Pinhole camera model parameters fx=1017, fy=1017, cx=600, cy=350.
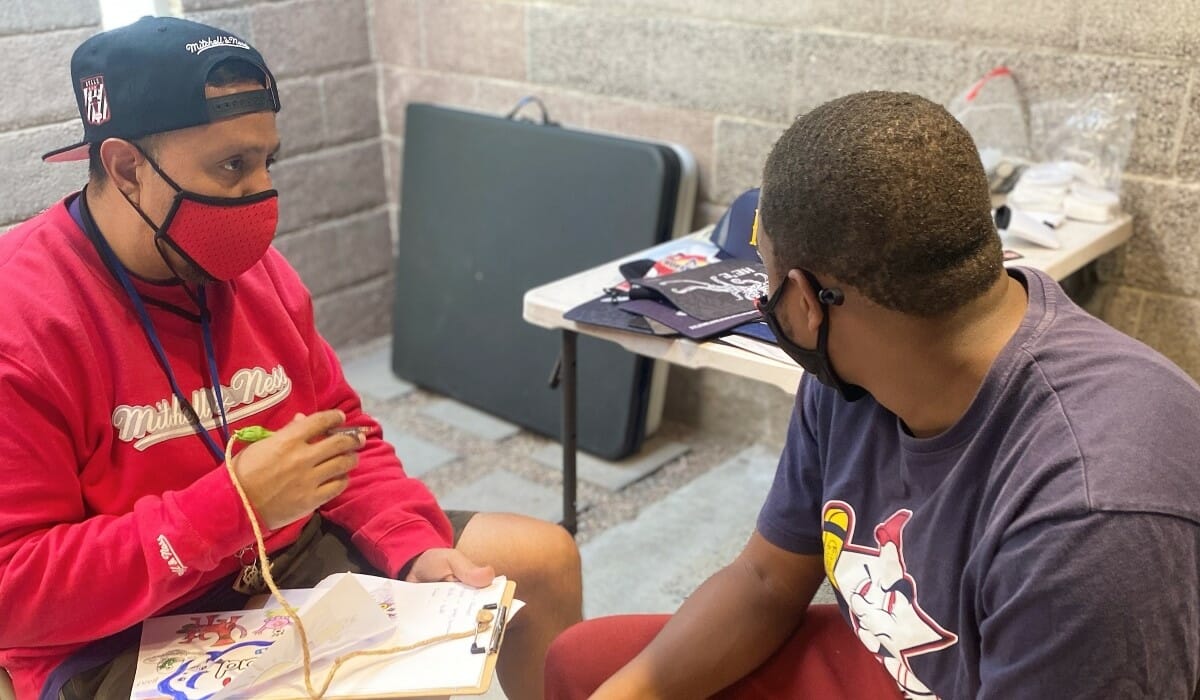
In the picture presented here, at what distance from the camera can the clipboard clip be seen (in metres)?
1.14

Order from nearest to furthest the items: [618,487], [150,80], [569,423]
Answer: [150,80], [569,423], [618,487]

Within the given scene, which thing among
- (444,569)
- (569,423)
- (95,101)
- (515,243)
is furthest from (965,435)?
(515,243)

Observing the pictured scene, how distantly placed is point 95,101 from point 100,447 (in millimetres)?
400

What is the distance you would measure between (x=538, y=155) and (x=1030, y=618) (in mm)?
2119

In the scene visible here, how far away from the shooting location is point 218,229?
1225mm

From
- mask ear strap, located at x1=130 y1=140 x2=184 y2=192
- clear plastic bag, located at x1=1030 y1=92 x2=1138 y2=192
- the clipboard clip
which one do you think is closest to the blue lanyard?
mask ear strap, located at x1=130 y1=140 x2=184 y2=192

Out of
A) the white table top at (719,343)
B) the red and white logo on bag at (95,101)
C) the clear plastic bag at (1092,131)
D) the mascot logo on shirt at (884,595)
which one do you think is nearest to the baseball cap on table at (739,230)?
the white table top at (719,343)

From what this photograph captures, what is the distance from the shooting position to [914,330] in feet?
2.98

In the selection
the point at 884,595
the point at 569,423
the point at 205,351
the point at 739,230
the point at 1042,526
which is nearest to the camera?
the point at 1042,526

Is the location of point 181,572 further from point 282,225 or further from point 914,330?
point 282,225

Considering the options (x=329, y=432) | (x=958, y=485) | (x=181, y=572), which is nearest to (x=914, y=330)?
(x=958, y=485)

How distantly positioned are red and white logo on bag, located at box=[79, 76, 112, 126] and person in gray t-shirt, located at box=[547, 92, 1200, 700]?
77 centimetres

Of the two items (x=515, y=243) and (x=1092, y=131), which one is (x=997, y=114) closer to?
(x=1092, y=131)

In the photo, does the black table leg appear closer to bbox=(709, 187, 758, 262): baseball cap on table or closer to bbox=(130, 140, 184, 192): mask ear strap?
bbox=(709, 187, 758, 262): baseball cap on table
